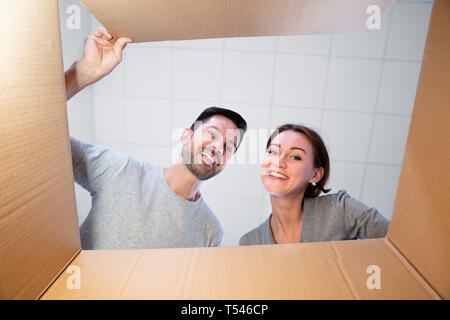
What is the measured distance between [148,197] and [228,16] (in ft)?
2.67

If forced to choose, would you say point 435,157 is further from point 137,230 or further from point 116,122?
point 116,122

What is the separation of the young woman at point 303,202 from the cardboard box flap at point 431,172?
624 millimetres

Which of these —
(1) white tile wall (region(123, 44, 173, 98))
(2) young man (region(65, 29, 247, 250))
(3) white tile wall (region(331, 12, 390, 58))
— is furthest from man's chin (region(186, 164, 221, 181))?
(3) white tile wall (region(331, 12, 390, 58))

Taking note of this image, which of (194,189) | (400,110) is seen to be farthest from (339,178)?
(194,189)

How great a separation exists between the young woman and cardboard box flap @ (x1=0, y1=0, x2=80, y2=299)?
2.75 ft

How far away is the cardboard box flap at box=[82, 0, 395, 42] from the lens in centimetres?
38

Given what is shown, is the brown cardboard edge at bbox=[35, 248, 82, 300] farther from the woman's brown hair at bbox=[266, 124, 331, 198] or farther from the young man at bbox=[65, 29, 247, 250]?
the woman's brown hair at bbox=[266, 124, 331, 198]

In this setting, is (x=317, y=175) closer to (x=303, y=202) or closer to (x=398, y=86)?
(x=303, y=202)

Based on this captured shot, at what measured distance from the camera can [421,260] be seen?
347 millimetres

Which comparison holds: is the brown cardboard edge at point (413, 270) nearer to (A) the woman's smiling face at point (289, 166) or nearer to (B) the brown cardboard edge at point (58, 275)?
(B) the brown cardboard edge at point (58, 275)

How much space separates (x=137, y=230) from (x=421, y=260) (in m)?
0.83

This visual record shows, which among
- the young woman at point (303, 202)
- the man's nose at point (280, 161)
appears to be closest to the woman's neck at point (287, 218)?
the young woman at point (303, 202)

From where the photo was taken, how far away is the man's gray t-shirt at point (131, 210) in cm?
97

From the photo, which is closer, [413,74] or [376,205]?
[413,74]
